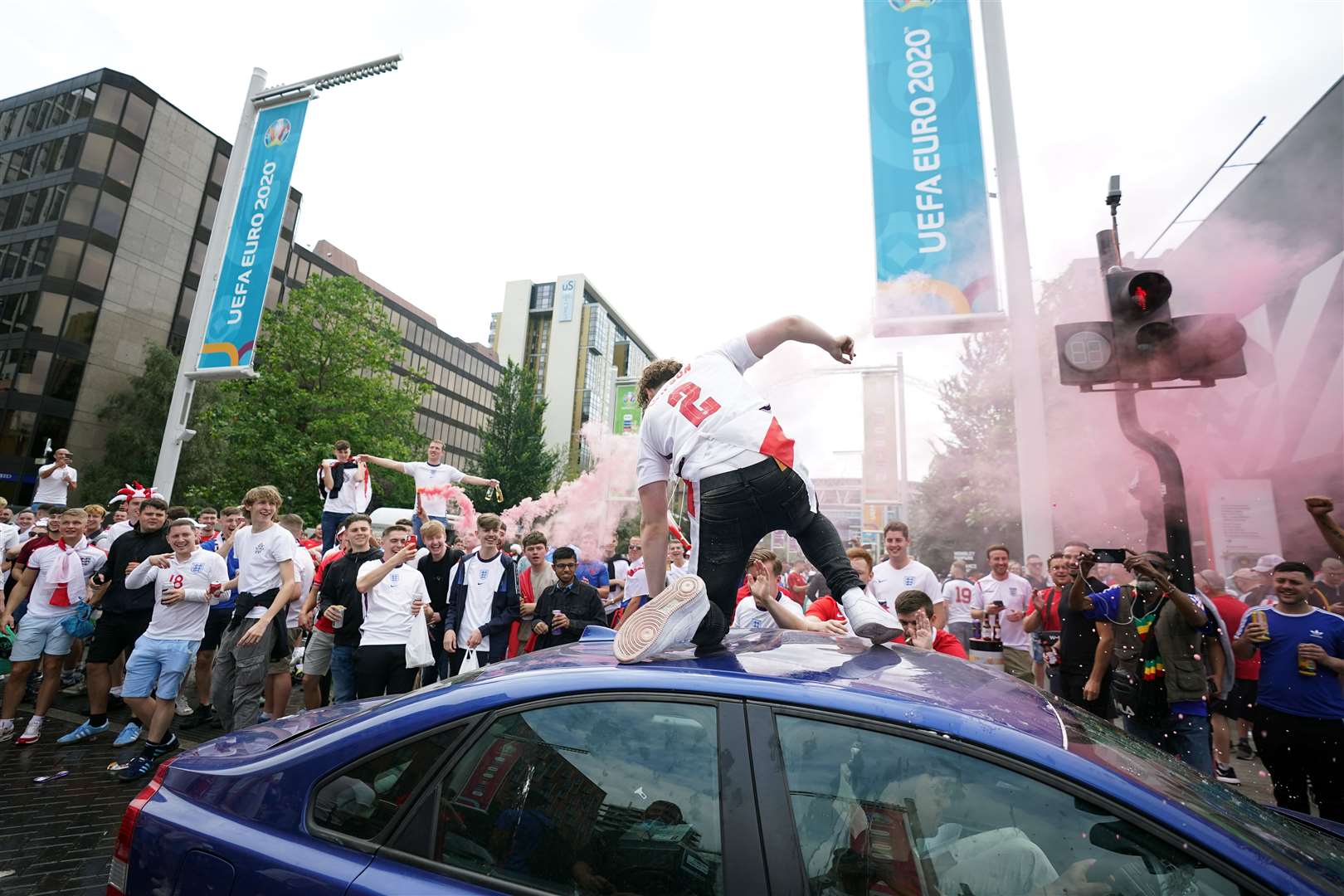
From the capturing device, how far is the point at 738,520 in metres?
2.41

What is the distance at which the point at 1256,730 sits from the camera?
172 inches

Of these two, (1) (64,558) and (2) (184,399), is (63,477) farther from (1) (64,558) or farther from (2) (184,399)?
(1) (64,558)

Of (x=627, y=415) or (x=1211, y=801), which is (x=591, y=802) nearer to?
(x=1211, y=801)

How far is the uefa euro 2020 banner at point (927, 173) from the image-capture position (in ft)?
28.0

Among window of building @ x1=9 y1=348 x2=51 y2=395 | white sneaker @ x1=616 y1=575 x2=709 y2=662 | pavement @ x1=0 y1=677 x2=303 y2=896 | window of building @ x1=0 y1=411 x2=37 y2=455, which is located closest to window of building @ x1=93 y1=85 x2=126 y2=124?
window of building @ x1=9 y1=348 x2=51 y2=395

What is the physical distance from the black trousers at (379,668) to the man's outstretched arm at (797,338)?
4.11 meters

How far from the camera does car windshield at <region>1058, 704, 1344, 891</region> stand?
125cm

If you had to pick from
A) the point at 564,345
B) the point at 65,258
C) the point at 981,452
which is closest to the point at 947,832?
the point at 981,452

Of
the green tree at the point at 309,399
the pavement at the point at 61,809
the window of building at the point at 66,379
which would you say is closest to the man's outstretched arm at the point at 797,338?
the pavement at the point at 61,809

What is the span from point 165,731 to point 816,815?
5.72 meters

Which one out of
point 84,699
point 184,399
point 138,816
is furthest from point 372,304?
point 138,816

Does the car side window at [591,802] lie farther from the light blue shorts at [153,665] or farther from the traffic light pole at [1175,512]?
the light blue shorts at [153,665]

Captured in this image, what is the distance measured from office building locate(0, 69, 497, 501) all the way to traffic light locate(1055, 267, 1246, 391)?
38305 millimetres

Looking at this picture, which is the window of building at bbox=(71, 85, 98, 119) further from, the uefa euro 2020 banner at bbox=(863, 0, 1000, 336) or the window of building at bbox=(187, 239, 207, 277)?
the uefa euro 2020 banner at bbox=(863, 0, 1000, 336)
